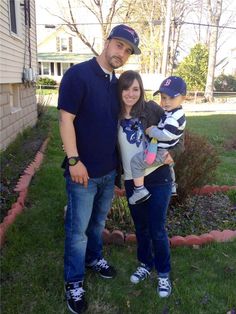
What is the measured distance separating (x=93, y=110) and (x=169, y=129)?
591 mm

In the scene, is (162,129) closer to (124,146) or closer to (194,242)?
(124,146)

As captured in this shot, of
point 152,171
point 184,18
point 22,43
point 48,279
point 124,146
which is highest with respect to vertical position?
point 184,18

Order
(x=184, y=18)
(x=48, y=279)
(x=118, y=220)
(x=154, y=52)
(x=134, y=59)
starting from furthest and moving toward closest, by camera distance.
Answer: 1. (x=134, y=59)
2. (x=154, y=52)
3. (x=184, y=18)
4. (x=118, y=220)
5. (x=48, y=279)

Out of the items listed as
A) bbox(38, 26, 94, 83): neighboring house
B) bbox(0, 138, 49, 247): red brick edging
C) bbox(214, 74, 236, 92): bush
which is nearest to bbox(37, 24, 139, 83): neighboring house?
bbox(38, 26, 94, 83): neighboring house

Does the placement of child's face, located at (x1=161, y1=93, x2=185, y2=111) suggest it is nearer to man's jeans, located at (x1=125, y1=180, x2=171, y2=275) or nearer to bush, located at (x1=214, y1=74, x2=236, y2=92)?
man's jeans, located at (x1=125, y1=180, x2=171, y2=275)

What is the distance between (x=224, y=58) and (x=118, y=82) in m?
66.3

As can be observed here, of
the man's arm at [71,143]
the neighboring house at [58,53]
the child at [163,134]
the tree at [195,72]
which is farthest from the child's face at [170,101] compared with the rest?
the neighboring house at [58,53]

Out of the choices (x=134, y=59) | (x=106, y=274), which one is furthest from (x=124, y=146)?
(x=134, y=59)

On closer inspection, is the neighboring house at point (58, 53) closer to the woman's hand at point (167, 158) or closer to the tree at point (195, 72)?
the tree at point (195, 72)

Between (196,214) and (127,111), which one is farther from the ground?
(127,111)

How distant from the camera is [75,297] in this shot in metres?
2.89

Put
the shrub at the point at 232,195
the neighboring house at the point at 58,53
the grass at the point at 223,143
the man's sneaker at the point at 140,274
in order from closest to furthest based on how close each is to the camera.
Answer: the man's sneaker at the point at 140,274
the shrub at the point at 232,195
the grass at the point at 223,143
the neighboring house at the point at 58,53

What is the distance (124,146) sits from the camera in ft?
9.39

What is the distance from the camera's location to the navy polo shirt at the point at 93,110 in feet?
8.29
